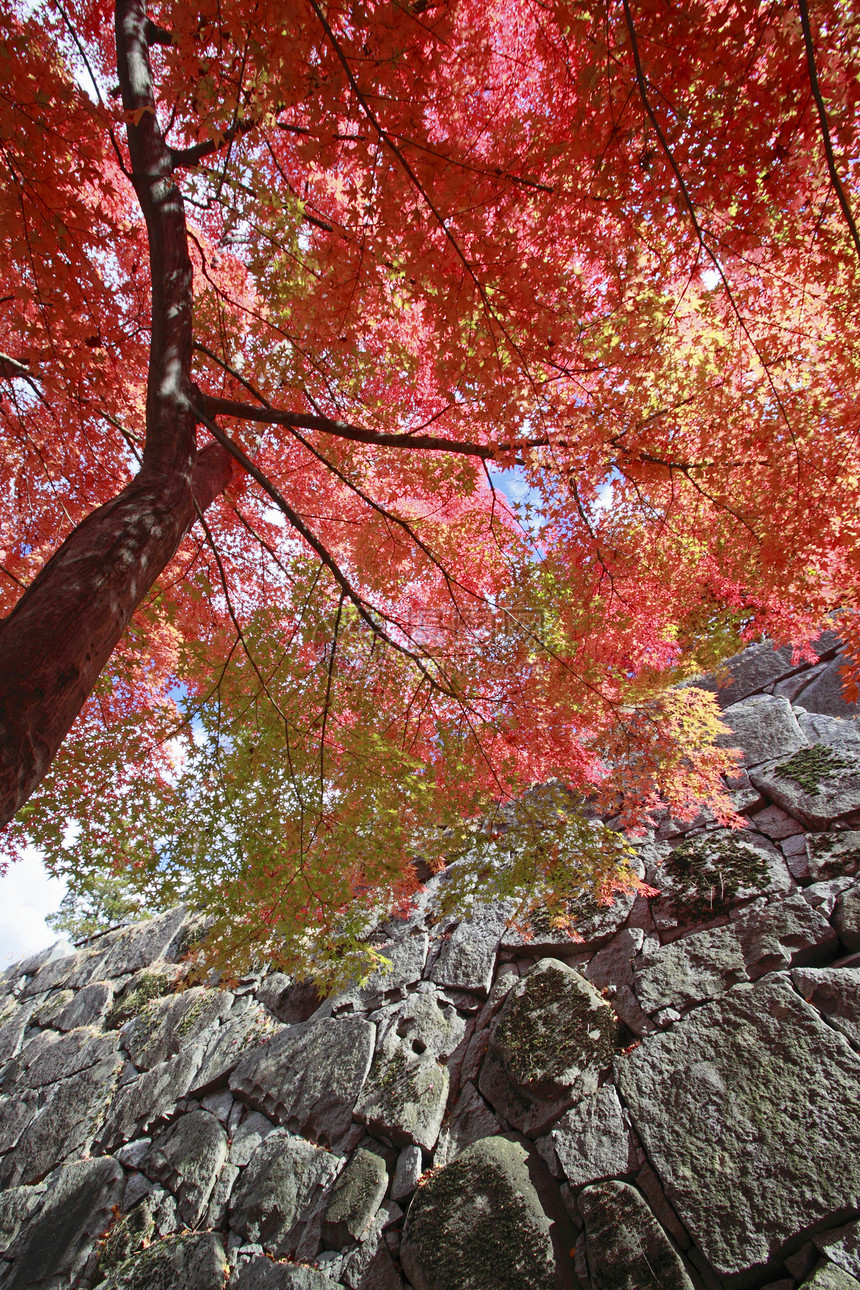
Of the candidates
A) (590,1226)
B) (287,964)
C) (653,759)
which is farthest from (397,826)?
(590,1226)

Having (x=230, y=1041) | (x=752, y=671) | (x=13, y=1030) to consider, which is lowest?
(x=230, y=1041)

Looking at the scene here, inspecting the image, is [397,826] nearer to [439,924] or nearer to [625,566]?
[625,566]

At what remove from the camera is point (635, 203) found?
2.74 m

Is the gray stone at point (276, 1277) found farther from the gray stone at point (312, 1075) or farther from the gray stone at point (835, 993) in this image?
the gray stone at point (835, 993)

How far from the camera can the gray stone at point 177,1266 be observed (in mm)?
5145

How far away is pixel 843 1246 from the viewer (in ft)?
9.68

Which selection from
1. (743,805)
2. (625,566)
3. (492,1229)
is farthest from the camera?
(743,805)

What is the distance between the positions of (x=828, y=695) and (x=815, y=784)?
1.94m

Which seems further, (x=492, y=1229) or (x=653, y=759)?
(x=653, y=759)

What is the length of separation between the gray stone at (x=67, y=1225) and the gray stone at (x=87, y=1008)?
2.62 meters

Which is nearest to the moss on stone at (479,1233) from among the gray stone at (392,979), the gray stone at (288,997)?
the gray stone at (392,979)

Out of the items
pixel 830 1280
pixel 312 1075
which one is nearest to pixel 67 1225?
pixel 312 1075

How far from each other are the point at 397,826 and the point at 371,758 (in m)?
0.54

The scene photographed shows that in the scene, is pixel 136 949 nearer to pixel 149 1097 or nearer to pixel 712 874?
pixel 149 1097
